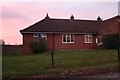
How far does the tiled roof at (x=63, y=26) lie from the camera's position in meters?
37.6

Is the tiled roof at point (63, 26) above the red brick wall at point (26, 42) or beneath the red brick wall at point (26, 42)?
above

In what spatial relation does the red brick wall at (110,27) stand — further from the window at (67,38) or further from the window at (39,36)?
the window at (39,36)

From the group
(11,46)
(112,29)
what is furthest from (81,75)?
(112,29)

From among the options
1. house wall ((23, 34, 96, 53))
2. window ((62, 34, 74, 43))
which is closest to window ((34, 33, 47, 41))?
house wall ((23, 34, 96, 53))

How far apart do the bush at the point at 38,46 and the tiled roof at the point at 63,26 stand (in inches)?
122

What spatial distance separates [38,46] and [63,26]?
7.64 meters

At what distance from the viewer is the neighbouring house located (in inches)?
1459

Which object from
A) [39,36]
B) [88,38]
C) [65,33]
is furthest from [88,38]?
[39,36]

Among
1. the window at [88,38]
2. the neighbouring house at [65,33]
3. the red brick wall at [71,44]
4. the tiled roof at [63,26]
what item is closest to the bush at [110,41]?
the neighbouring house at [65,33]

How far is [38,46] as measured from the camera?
3375cm

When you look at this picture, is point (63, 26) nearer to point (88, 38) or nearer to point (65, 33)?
point (65, 33)

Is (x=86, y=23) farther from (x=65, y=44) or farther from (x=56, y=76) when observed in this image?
(x=56, y=76)

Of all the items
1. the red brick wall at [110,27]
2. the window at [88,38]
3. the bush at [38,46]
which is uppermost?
the red brick wall at [110,27]

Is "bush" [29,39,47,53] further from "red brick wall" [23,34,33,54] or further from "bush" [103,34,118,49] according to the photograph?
"bush" [103,34,118,49]
